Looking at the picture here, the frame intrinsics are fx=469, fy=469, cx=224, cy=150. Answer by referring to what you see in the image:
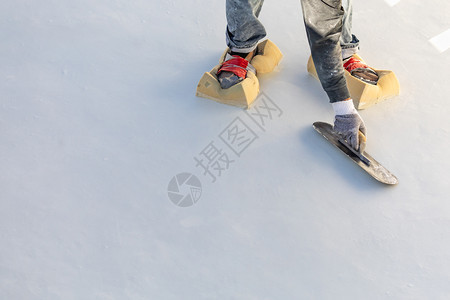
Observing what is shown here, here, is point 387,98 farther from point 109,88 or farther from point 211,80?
point 109,88

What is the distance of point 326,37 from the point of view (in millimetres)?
1501

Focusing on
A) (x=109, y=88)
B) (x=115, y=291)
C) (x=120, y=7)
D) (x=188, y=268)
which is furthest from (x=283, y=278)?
(x=120, y=7)

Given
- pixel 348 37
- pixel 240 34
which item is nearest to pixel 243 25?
pixel 240 34

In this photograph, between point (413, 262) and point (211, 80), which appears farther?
point (211, 80)

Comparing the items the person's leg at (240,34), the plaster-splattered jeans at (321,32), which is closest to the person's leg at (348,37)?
the plaster-splattered jeans at (321,32)

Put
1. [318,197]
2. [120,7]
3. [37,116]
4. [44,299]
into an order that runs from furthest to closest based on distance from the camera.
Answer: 1. [120,7]
2. [37,116]
3. [318,197]
4. [44,299]

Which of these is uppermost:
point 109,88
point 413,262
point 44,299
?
point 109,88

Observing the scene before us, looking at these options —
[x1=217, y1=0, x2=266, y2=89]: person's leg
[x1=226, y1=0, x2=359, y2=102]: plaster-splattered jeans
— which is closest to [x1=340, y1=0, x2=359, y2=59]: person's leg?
[x1=226, y1=0, x2=359, y2=102]: plaster-splattered jeans

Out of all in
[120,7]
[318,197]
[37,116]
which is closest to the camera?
[318,197]

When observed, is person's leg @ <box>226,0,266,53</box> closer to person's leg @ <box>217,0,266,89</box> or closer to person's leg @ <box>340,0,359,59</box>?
person's leg @ <box>217,0,266,89</box>

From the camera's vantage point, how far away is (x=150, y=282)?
4.86 ft

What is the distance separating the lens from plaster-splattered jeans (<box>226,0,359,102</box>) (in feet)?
4.83

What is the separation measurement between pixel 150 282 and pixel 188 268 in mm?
127

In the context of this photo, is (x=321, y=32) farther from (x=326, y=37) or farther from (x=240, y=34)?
(x=240, y=34)
